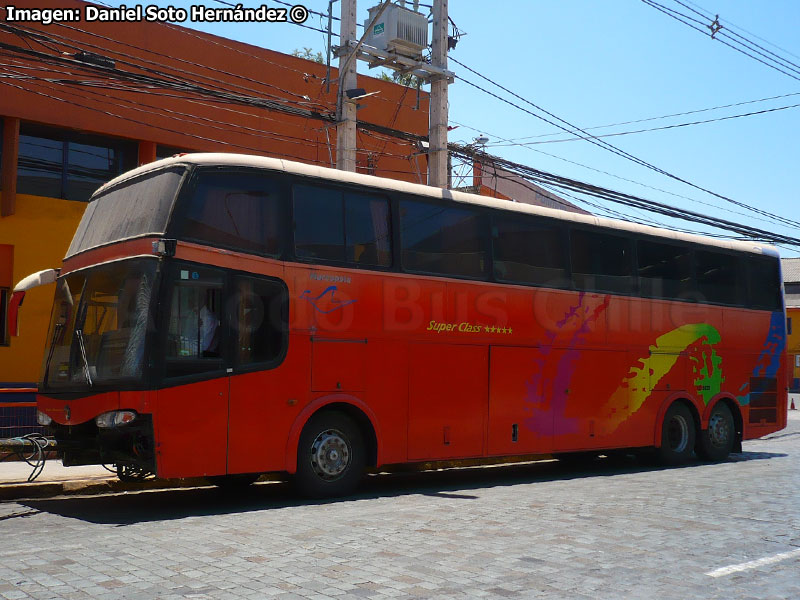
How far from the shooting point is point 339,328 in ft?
36.2

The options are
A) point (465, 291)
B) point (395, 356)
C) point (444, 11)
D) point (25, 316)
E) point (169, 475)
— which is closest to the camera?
point (169, 475)

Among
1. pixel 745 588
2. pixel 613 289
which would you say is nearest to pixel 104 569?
pixel 745 588

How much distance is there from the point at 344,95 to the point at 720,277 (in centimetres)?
789

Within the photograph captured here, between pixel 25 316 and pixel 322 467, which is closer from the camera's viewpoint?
pixel 322 467

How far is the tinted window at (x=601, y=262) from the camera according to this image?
14.2m

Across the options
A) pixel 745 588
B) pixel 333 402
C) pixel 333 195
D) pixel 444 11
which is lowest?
pixel 745 588

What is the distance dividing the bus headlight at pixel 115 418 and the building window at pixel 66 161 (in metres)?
12.2

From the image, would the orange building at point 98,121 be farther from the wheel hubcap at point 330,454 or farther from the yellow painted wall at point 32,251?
the wheel hubcap at point 330,454

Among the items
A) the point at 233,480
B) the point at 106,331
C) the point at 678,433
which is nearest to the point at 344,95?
the point at 233,480

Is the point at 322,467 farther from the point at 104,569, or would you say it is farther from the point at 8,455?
the point at 104,569

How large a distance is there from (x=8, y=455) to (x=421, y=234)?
5973mm

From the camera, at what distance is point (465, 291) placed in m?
12.5

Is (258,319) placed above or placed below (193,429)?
above

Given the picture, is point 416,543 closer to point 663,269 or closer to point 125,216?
point 125,216
